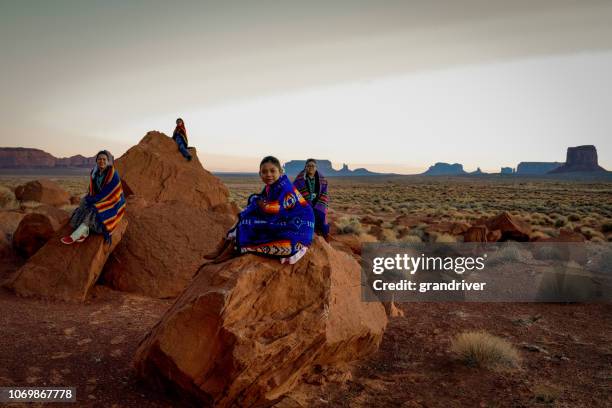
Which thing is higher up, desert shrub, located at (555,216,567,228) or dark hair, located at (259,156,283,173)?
dark hair, located at (259,156,283,173)

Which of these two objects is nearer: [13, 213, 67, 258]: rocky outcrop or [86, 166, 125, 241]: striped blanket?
[86, 166, 125, 241]: striped blanket

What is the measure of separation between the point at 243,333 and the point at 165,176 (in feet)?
27.1

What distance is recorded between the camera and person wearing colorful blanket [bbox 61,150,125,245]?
27.6ft

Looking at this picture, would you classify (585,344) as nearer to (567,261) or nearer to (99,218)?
(567,261)

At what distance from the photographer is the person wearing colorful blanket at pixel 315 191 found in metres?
10.7

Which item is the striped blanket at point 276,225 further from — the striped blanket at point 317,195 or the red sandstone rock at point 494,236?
the red sandstone rock at point 494,236

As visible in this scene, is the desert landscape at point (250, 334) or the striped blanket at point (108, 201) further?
the striped blanket at point (108, 201)

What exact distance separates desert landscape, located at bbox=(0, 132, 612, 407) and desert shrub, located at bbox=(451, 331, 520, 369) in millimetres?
31

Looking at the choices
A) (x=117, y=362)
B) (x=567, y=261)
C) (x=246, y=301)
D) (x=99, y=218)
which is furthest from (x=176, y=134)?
(x=567, y=261)

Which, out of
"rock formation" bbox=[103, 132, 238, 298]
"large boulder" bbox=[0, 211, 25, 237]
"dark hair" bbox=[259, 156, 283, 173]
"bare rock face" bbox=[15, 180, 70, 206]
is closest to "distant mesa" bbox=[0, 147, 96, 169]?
"bare rock face" bbox=[15, 180, 70, 206]

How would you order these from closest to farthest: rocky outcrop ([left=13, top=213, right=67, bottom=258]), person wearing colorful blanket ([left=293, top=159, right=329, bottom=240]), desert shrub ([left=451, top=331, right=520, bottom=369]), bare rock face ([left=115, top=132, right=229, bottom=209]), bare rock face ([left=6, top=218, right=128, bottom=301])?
desert shrub ([left=451, top=331, right=520, bottom=369]) < bare rock face ([left=6, top=218, right=128, bottom=301]) < rocky outcrop ([left=13, top=213, right=67, bottom=258]) < person wearing colorful blanket ([left=293, top=159, right=329, bottom=240]) < bare rock face ([left=115, top=132, right=229, bottom=209])

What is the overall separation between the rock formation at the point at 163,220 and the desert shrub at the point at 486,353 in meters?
5.38

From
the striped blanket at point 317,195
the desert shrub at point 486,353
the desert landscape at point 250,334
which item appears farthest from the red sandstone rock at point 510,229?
the desert shrub at point 486,353

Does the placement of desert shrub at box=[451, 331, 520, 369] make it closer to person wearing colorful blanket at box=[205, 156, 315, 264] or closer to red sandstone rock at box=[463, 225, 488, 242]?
person wearing colorful blanket at box=[205, 156, 315, 264]
